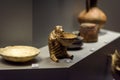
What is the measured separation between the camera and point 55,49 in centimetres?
142

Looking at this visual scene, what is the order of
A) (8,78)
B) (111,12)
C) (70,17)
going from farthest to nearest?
(111,12) < (70,17) < (8,78)

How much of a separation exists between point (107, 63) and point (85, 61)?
0.48m

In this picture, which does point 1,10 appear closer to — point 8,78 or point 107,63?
point 8,78

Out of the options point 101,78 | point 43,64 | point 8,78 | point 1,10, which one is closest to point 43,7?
point 1,10

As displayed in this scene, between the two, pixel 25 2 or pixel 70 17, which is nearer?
pixel 25 2

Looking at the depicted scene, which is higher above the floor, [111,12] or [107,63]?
[111,12]

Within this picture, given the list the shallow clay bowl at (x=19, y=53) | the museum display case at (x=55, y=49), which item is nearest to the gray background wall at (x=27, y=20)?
the museum display case at (x=55, y=49)

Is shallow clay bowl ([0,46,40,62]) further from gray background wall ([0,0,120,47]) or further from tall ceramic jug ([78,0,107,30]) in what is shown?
tall ceramic jug ([78,0,107,30])

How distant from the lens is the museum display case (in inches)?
51.7

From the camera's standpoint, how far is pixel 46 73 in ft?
4.34

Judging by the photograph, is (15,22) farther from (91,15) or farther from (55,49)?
(91,15)

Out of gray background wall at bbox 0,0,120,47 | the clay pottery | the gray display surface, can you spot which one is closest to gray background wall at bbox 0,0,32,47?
gray background wall at bbox 0,0,120,47

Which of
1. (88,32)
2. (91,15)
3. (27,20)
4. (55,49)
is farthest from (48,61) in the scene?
(91,15)

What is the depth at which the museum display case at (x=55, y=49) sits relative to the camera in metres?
1.31
